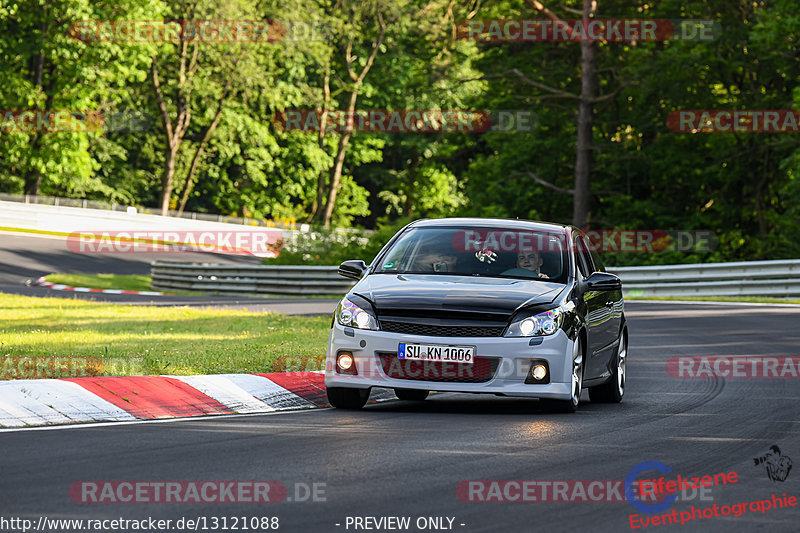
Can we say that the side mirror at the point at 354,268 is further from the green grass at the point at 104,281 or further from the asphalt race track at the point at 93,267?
the green grass at the point at 104,281

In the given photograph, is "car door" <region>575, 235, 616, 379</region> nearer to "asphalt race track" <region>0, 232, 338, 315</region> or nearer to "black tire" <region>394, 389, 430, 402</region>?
"black tire" <region>394, 389, 430, 402</region>

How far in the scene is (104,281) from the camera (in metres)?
39.6

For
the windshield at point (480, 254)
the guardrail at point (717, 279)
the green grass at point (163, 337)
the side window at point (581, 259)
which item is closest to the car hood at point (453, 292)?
the windshield at point (480, 254)

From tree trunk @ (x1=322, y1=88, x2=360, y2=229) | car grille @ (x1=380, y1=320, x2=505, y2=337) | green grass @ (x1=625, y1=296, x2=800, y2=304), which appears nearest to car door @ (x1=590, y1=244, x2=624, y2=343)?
car grille @ (x1=380, y1=320, x2=505, y2=337)

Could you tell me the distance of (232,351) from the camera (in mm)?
14070

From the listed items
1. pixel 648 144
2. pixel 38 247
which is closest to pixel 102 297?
pixel 38 247

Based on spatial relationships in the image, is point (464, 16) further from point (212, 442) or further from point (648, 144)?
point (212, 442)

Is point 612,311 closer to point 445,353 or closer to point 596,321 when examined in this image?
point 596,321

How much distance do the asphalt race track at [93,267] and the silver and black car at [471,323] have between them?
47.1 ft

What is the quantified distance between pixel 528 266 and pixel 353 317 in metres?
1.87

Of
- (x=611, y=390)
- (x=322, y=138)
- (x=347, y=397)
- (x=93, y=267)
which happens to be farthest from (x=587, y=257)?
(x=322, y=138)

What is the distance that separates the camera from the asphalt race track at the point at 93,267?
96.0ft

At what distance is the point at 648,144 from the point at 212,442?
34.6 m

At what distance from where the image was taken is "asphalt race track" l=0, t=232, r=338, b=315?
29248 mm
